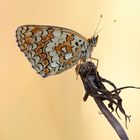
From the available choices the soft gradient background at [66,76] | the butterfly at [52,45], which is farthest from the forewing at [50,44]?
the soft gradient background at [66,76]

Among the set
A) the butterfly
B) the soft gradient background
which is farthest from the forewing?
the soft gradient background

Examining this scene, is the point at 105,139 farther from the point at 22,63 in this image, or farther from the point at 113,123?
the point at 113,123

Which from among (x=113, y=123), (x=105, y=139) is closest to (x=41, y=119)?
(x=105, y=139)

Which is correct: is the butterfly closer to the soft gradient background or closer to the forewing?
the forewing

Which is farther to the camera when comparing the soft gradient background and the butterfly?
the soft gradient background

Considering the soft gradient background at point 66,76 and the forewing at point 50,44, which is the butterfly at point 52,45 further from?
the soft gradient background at point 66,76
